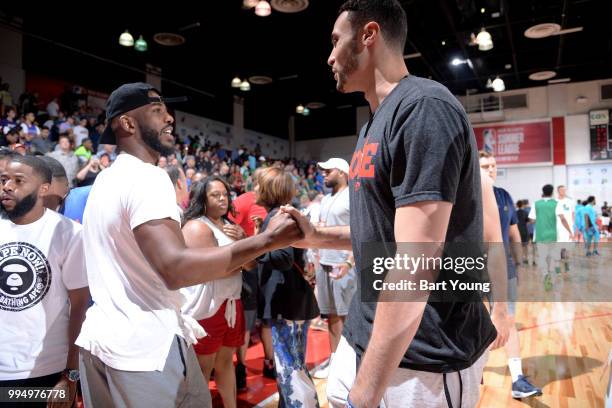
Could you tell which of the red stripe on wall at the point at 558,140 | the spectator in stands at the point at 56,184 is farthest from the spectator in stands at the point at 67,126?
the red stripe on wall at the point at 558,140

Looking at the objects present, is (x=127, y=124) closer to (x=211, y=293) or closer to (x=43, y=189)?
(x=43, y=189)

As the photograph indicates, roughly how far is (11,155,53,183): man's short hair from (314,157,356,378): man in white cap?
88.8 inches

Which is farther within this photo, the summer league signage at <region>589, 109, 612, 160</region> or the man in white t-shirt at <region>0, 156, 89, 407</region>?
the summer league signage at <region>589, 109, 612, 160</region>

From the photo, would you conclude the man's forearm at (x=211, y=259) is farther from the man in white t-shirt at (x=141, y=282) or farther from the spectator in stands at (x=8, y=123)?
the spectator in stands at (x=8, y=123)

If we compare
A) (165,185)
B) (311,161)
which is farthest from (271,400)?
(311,161)

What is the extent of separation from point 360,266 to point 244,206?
Answer: 10.1 ft

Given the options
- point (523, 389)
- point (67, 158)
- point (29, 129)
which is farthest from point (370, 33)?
point (29, 129)

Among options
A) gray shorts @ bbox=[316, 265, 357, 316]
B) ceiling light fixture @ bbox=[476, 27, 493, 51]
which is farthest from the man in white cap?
ceiling light fixture @ bbox=[476, 27, 493, 51]

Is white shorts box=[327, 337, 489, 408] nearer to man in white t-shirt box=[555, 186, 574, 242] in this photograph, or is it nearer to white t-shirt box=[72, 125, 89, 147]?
man in white t-shirt box=[555, 186, 574, 242]

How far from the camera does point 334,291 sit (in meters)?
3.94

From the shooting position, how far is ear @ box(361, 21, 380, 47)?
1.23m

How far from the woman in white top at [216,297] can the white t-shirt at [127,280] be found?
114 cm

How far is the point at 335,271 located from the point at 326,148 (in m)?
18.0

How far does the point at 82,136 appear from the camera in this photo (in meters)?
9.51
